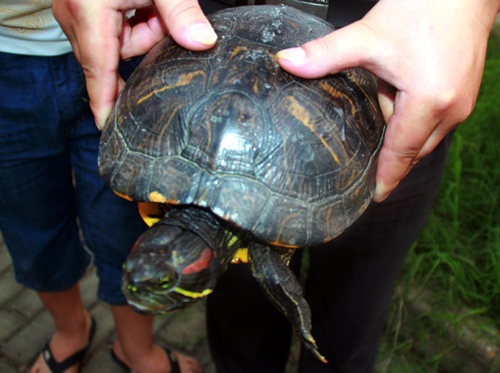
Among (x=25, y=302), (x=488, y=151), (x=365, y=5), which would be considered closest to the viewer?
(x=365, y=5)

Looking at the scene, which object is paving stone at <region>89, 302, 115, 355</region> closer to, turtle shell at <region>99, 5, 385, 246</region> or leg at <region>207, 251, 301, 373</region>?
leg at <region>207, 251, 301, 373</region>

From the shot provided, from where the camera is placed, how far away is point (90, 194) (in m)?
1.96

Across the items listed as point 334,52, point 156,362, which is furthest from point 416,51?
point 156,362

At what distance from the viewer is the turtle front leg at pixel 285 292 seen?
125 cm

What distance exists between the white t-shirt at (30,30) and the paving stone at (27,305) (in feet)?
6.88

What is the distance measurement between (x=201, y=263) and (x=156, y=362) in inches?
67.5

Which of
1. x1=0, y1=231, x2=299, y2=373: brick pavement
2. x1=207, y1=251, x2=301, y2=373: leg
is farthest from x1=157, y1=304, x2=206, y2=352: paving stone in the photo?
x1=207, y1=251, x2=301, y2=373: leg

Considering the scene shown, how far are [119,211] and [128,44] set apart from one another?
0.82 metres

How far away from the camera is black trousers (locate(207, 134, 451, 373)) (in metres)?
1.73

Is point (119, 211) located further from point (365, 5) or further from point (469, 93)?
point (469, 93)

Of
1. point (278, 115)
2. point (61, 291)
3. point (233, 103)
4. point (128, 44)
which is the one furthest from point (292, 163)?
point (61, 291)

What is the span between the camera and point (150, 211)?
1484mm

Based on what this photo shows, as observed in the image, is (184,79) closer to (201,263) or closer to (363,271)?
(201,263)

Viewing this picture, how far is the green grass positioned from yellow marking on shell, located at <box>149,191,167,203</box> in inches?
84.8
